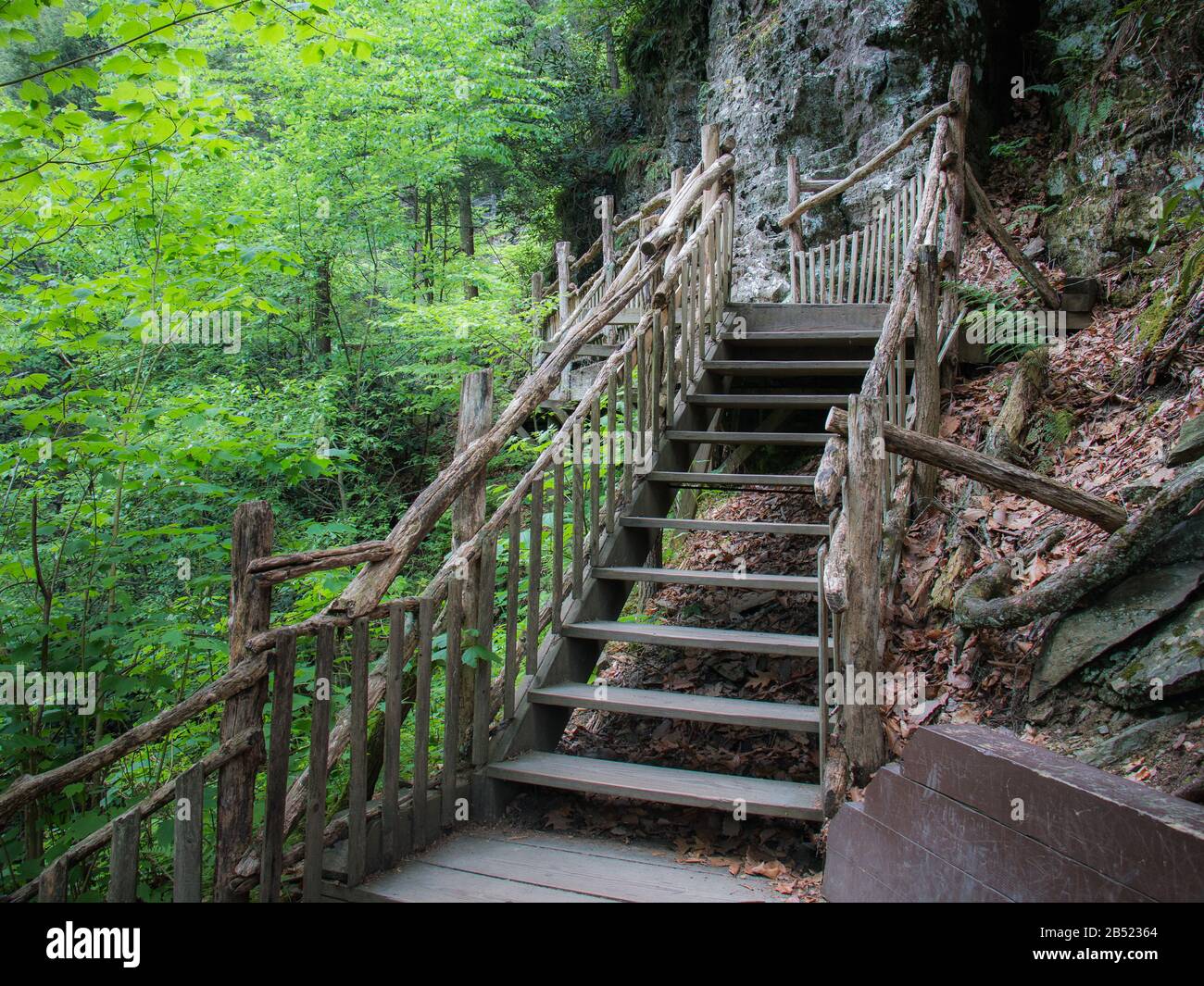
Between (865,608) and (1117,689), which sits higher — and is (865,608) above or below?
above

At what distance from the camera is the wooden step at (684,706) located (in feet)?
12.2

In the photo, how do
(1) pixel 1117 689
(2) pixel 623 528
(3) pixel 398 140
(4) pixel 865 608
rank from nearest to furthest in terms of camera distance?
(1) pixel 1117 689 < (4) pixel 865 608 < (2) pixel 623 528 < (3) pixel 398 140

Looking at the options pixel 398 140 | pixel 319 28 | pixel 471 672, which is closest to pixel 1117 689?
pixel 471 672

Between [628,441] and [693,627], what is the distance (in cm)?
124

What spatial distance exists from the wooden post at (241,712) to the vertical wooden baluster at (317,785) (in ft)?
0.63

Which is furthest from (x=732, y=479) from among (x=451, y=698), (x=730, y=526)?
(x=451, y=698)

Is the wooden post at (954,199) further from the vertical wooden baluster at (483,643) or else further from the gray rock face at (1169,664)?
the vertical wooden baluster at (483,643)

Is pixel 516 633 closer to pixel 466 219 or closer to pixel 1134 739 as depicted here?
pixel 1134 739

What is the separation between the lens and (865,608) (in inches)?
133

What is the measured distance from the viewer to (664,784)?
143 inches

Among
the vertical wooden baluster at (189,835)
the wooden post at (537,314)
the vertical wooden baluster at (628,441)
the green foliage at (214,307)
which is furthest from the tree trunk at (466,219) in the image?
the vertical wooden baluster at (189,835)

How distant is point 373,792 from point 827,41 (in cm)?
1128
